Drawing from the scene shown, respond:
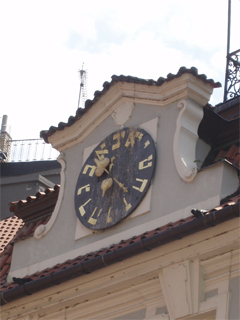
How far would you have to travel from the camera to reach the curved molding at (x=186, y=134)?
37.8 feet

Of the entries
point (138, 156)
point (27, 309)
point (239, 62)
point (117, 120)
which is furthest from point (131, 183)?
point (239, 62)

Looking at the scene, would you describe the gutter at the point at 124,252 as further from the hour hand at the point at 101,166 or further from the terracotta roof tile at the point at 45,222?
the hour hand at the point at 101,166

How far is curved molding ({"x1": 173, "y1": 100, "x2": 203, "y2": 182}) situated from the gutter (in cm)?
112

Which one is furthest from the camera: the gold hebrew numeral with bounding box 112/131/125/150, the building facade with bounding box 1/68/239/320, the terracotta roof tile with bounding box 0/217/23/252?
the terracotta roof tile with bounding box 0/217/23/252

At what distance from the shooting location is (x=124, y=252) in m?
10.9

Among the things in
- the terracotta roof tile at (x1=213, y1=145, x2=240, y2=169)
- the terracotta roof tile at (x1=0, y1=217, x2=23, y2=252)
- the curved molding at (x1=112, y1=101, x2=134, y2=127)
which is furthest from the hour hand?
the terracotta roof tile at (x1=0, y1=217, x2=23, y2=252)

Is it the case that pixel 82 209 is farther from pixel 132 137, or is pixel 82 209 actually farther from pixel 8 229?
pixel 8 229

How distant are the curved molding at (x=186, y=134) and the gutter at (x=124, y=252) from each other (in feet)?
3.66

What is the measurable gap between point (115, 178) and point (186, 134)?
42.3 inches

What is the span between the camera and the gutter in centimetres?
1011

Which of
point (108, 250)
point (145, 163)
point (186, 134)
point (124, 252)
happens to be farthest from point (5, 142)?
point (124, 252)

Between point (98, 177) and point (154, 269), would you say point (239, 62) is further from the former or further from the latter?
point (154, 269)

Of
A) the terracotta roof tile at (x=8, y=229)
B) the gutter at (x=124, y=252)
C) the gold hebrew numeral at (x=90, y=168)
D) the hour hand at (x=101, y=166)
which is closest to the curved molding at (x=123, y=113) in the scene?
the hour hand at (x=101, y=166)

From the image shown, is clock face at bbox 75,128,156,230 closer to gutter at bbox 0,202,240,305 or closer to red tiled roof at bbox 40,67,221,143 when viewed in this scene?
red tiled roof at bbox 40,67,221,143
